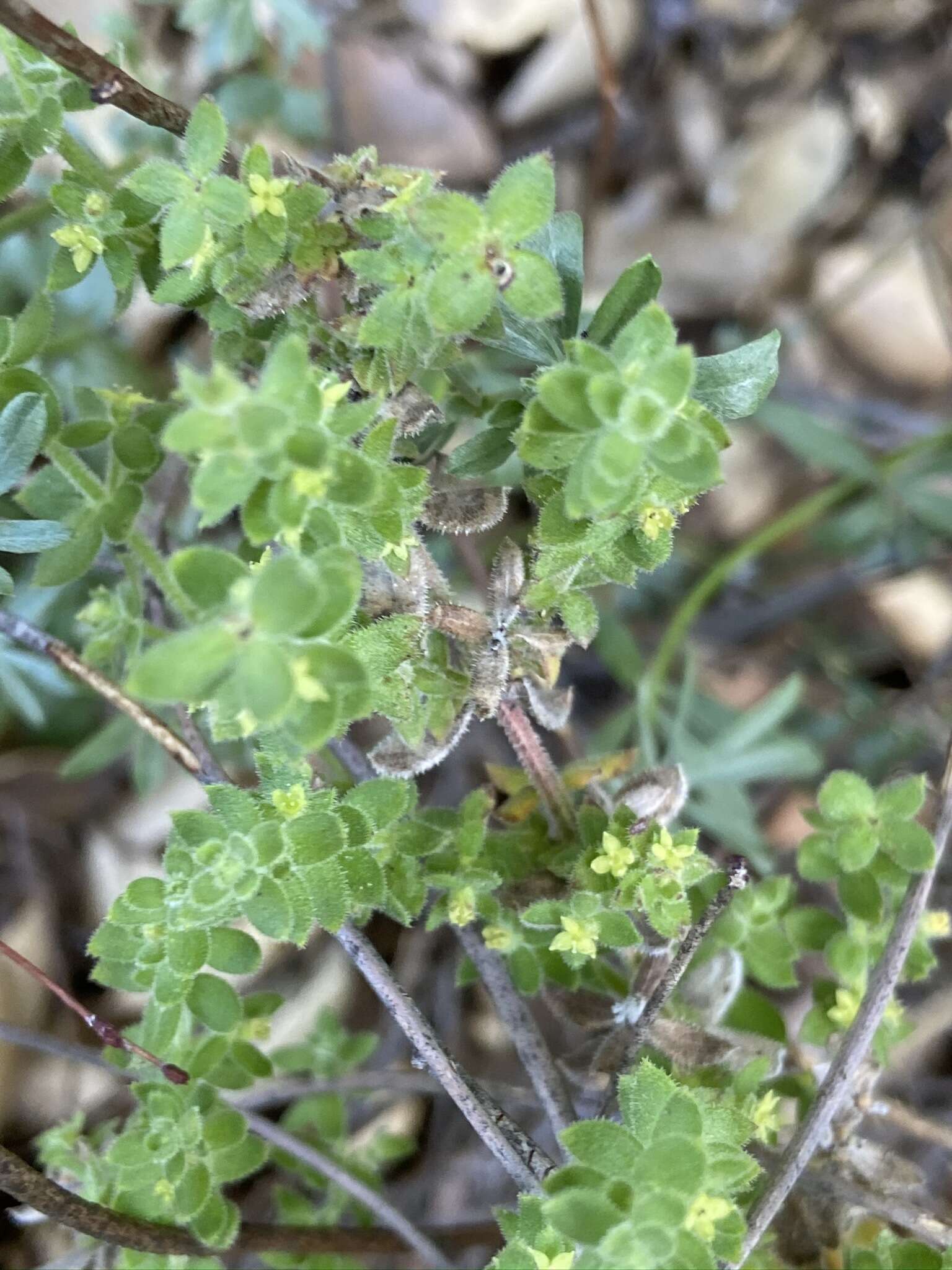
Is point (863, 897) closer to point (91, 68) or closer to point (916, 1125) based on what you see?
point (916, 1125)

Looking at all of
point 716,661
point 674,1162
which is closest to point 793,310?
point 716,661

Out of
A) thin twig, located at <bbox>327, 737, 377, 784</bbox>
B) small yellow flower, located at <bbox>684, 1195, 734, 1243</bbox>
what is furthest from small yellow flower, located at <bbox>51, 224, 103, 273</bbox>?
small yellow flower, located at <bbox>684, 1195, 734, 1243</bbox>

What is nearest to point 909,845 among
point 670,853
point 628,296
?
point 670,853

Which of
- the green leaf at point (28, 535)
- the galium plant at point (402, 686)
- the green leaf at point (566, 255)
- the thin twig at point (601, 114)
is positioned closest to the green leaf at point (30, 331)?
the galium plant at point (402, 686)

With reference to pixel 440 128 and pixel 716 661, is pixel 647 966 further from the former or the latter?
pixel 440 128

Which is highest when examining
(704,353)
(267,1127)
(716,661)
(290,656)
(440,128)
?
(440,128)
